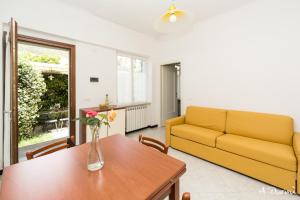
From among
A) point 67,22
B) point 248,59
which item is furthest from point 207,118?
point 67,22

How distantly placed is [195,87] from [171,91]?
1.55 meters

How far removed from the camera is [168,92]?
4.97 meters

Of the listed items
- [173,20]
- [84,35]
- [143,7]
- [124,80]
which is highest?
[143,7]

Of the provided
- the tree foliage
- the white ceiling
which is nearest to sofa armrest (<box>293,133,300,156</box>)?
the white ceiling

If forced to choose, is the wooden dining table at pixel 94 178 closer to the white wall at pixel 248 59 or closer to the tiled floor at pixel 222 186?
the tiled floor at pixel 222 186

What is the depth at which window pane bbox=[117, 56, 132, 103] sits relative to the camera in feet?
12.8

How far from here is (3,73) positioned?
2.14 metres

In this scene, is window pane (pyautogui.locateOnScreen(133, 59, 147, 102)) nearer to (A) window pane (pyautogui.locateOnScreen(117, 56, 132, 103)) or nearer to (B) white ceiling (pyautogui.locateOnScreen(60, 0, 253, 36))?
(A) window pane (pyautogui.locateOnScreen(117, 56, 132, 103))

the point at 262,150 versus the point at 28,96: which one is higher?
the point at 28,96

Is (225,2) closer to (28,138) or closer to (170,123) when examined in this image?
(170,123)

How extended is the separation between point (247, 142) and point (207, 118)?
0.94 metres

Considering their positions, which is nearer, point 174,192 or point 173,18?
point 174,192

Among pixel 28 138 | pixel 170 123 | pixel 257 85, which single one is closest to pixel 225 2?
pixel 257 85

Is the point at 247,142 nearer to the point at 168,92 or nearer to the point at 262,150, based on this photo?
the point at 262,150
